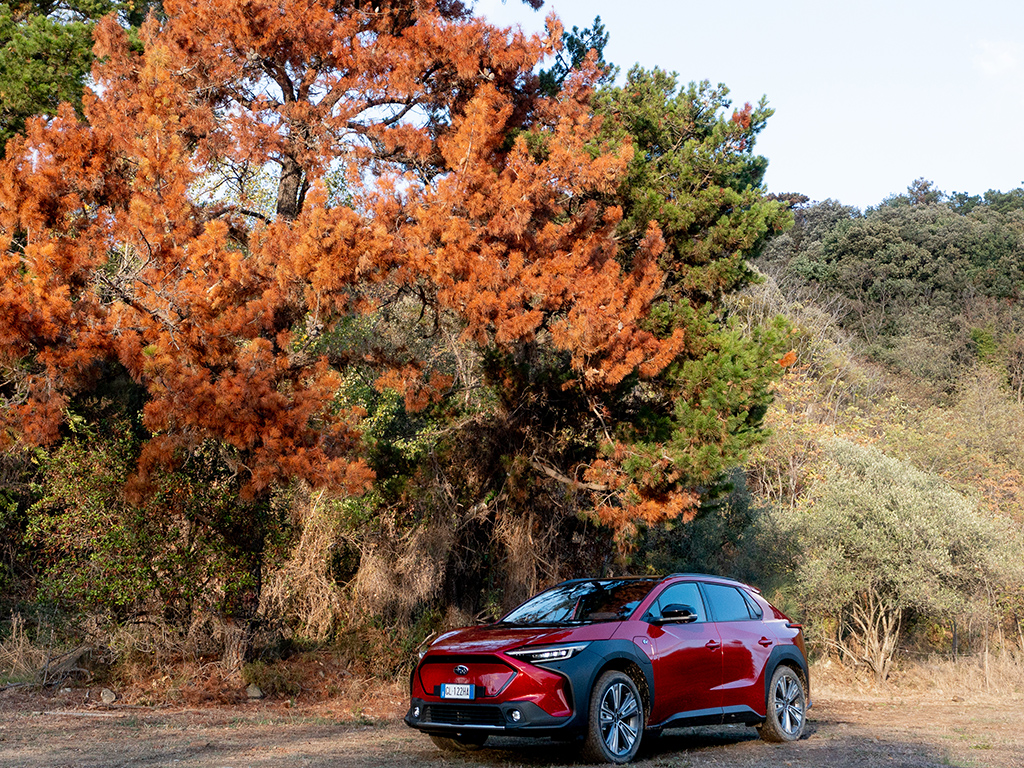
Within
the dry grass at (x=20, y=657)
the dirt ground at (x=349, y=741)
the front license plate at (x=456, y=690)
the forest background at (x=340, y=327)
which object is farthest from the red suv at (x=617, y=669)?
the dry grass at (x=20, y=657)

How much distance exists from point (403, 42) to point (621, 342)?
560 centimetres

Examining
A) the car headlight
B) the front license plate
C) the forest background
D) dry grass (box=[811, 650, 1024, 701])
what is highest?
the forest background

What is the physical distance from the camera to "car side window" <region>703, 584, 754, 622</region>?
9349mm

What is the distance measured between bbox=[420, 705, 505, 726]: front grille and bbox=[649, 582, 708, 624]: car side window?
76.7 inches

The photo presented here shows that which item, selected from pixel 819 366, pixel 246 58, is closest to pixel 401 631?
pixel 246 58

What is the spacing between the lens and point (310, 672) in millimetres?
13852

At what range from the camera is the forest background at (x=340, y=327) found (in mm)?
11891

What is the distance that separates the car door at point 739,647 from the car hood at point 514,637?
161 centimetres


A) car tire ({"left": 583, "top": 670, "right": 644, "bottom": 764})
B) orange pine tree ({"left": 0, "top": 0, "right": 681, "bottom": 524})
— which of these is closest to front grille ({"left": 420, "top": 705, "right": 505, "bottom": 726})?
car tire ({"left": 583, "top": 670, "right": 644, "bottom": 764})

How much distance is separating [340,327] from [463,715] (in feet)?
41.1

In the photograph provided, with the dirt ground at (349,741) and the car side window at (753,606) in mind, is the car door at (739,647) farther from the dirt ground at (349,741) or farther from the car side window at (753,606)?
the dirt ground at (349,741)

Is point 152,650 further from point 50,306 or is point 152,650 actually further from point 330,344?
point 330,344

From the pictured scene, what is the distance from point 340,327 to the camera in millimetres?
19172

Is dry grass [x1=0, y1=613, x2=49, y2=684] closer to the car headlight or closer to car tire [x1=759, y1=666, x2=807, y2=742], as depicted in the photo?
the car headlight
